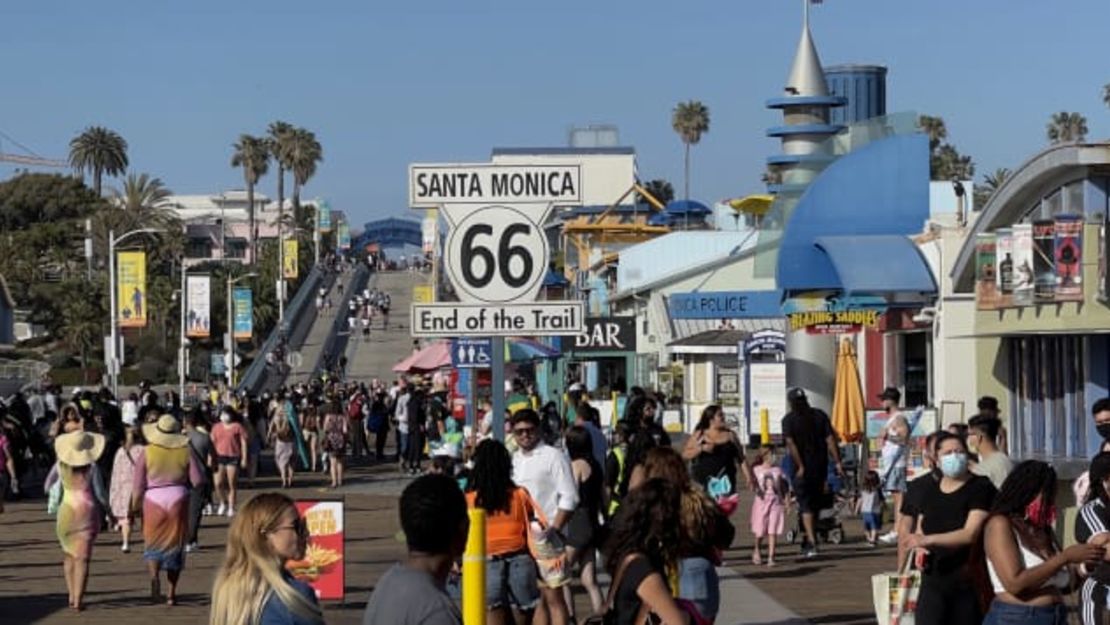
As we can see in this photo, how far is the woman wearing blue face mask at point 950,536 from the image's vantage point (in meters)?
10.8

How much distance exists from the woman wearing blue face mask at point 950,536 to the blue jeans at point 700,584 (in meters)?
1.48

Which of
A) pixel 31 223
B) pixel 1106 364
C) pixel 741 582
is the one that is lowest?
pixel 741 582

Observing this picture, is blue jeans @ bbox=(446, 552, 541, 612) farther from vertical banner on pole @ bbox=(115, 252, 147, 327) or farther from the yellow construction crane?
the yellow construction crane

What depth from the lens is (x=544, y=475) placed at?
1396 cm

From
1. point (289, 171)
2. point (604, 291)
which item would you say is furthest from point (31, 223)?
point (604, 291)

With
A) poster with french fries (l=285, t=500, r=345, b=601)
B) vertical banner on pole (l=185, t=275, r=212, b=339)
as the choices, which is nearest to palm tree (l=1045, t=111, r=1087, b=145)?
vertical banner on pole (l=185, t=275, r=212, b=339)

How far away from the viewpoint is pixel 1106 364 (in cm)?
2498

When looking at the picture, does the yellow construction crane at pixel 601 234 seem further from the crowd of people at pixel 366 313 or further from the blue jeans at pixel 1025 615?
the blue jeans at pixel 1025 615

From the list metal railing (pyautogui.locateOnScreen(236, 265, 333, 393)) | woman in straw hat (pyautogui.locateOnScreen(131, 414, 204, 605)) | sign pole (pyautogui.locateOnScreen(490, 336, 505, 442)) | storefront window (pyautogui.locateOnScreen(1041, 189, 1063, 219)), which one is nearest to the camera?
sign pole (pyautogui.locateOnScreen(490, 336, 505, 442))

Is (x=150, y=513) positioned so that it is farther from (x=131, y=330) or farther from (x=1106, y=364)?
(x=131, y=330)

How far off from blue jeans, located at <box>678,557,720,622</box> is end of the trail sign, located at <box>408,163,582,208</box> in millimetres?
2762

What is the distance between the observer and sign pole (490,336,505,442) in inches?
442

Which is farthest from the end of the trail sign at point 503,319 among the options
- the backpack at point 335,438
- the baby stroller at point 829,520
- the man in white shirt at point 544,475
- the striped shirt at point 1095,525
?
the backpack at point 335,438

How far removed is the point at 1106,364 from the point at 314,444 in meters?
20.8
